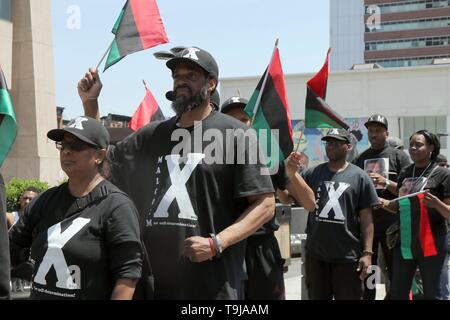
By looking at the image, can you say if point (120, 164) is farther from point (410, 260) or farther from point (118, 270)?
point (410, 260)

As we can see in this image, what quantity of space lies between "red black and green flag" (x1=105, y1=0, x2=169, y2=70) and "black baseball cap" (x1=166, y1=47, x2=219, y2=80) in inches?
53.6

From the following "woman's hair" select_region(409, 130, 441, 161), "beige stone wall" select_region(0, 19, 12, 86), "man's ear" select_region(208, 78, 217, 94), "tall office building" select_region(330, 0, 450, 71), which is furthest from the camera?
"tall office building" select_region(330, 0, 450, 71)

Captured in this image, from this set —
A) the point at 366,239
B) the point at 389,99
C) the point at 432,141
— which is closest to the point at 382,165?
the point at 432,141

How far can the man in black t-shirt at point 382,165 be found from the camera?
23.6 ft

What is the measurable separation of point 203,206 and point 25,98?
2262 centimetres

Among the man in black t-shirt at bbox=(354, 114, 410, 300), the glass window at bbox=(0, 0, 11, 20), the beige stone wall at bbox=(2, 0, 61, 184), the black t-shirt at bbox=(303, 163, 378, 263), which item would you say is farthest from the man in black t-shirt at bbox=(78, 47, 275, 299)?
the glass window at bbox=(0, 0, 11, 20)

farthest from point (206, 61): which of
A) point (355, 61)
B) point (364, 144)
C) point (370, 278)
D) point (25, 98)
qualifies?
point (355, 61)

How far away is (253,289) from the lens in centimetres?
470

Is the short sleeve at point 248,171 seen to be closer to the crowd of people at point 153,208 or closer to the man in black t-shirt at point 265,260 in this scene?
the crowd of people at point 153,208

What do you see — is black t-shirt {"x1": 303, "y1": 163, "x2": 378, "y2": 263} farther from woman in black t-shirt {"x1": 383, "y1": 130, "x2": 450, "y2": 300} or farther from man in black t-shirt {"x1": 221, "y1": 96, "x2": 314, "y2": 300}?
man in black t-shirt {"x1": 221, "y1": 96, "x2": 314, "y2": 300}

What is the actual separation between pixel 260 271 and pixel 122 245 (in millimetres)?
1752

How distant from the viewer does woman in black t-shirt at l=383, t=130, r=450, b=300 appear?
6.25m

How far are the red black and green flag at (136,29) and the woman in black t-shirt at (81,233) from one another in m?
1.64

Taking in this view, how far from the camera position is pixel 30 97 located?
2473cm
